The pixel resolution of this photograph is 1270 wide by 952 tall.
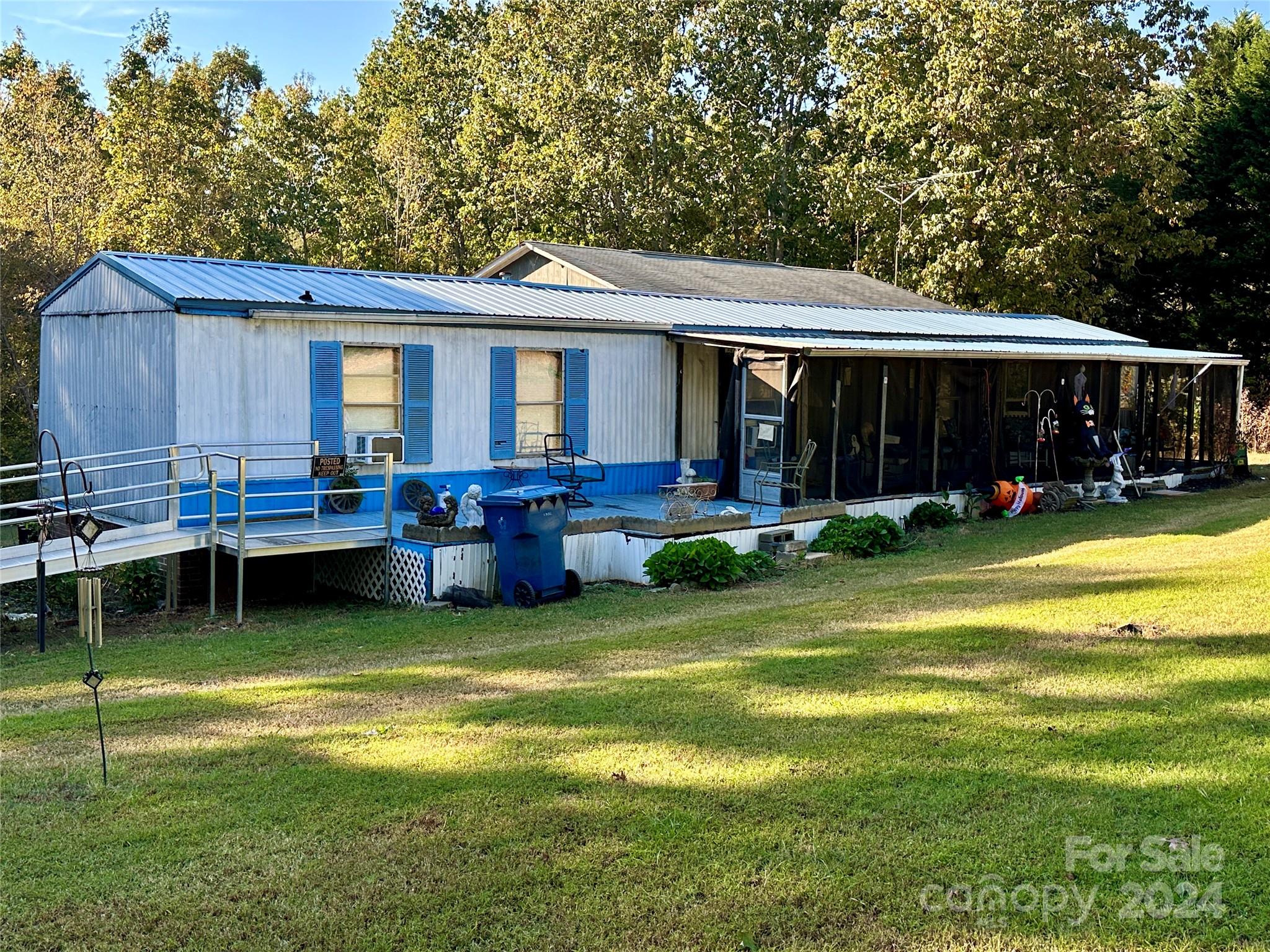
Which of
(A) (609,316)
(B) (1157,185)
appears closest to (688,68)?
(B) (1157,185)

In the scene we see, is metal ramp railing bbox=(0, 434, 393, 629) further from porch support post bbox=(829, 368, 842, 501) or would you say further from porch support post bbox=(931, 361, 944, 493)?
porch support post bbox=(931, 361, 944, 493)

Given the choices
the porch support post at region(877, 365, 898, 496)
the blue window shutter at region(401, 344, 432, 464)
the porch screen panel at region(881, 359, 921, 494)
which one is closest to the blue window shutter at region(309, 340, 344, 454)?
the blue window shutter at region(401, 344, 432, 464)

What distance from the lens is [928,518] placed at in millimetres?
17281

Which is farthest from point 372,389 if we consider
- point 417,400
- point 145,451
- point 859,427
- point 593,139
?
point 593,139

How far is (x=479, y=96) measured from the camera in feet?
116

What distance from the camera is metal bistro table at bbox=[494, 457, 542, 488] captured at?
15.2 meters

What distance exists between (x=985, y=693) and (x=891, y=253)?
80.1 feet

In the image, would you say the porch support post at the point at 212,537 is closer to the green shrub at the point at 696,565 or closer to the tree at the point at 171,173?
the green shrub at the point at 696,565

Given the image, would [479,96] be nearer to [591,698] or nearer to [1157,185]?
[1157,185]

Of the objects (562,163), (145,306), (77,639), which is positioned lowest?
(77,639)

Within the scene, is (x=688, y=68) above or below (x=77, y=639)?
above

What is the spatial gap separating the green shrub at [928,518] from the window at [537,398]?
17.5 ft

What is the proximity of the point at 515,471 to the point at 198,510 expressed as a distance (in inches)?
160

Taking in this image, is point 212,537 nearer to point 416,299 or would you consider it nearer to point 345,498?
point 345,498
